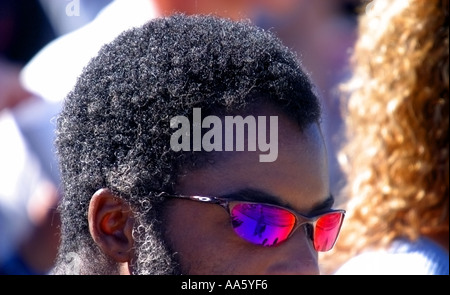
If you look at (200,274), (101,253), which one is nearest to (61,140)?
(101,253)

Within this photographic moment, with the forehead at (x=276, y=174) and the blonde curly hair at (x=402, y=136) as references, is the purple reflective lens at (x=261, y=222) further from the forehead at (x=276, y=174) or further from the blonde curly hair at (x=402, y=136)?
the blonde curly hair at (x=402, y=136)

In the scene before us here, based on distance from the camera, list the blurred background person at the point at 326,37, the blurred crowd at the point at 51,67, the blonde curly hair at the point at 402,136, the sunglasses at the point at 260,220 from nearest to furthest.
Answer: the sunglasses at the point at 260,220 < the blonde curly hair at the point at 402,136 < the blurred crowd at the point at 51,67 < the blurred background person at the point at 326,37

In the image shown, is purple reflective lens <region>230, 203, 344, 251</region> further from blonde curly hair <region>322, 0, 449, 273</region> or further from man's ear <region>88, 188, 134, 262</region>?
blonde curly hair <region>322, 0, 449, 273</region>

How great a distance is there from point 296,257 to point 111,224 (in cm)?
42

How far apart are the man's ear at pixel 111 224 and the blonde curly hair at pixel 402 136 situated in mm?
1087

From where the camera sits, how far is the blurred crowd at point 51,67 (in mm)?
2656

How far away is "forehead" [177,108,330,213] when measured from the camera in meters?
1.70

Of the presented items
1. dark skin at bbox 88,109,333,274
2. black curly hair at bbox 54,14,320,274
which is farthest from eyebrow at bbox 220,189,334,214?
black curly hair at bbox 54,14,320,274

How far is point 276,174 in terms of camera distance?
5.63 ft

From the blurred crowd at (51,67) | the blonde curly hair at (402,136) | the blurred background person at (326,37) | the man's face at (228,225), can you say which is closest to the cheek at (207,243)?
the man's face at (228,225)

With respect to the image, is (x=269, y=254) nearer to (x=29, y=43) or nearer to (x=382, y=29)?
(x=382, y=29)

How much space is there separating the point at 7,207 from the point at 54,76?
0.50 meters

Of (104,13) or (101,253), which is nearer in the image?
(101,253)

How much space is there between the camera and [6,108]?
111 inches
